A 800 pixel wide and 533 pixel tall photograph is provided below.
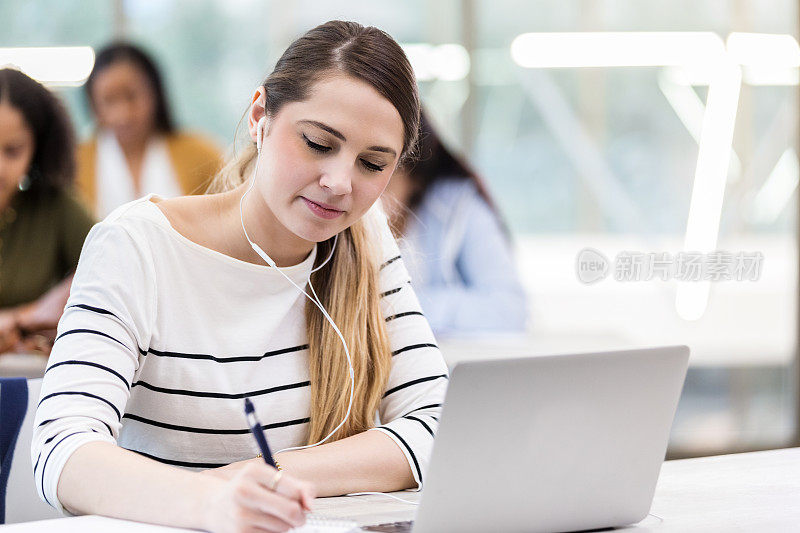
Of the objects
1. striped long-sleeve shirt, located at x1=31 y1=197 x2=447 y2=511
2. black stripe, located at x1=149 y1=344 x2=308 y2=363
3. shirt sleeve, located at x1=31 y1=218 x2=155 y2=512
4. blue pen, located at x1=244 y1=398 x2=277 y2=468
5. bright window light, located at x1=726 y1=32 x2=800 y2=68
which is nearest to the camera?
blue pen, located at x1=244 y1=398 x2=277 y2=468

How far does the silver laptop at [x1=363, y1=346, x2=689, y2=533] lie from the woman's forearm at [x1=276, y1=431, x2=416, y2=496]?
0.73ft

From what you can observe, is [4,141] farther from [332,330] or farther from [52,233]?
[332,330]

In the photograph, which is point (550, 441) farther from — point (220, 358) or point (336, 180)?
point (220, 358)

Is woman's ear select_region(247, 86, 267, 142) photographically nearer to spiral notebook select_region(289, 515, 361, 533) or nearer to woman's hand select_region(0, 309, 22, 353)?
spiral notebook select_region(289, 515, 361, 533)

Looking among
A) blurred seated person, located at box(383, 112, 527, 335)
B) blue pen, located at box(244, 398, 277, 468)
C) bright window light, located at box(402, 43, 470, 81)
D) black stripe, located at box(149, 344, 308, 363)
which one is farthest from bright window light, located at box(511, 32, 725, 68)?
blue pen, located at box(244, 398, 277, 468)

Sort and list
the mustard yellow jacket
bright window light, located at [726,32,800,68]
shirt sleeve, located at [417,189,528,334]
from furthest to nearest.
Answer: bright window light, located at [726,32,800,68] < the mustard yellow jacket < shirt sleeve, located at [417,189,528,334]

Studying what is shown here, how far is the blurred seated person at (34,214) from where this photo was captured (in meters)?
3.12

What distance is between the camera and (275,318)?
153 centimetres

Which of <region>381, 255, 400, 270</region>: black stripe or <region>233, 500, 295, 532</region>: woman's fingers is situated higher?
<region>381, 255, 400, 270</region>: black stripe

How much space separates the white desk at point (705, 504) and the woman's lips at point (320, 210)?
402mm

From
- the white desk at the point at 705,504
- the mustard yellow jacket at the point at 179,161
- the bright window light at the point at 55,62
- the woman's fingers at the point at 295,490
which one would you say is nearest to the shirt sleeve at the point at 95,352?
the white desk at the point at 705,504

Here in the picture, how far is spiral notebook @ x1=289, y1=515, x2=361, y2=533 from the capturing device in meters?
1.08

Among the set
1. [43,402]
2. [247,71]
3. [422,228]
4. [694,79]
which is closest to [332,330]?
[43,402]

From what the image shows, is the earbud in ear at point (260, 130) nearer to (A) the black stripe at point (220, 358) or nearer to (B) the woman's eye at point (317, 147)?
(B) the woman's eye at point (317, 147)
